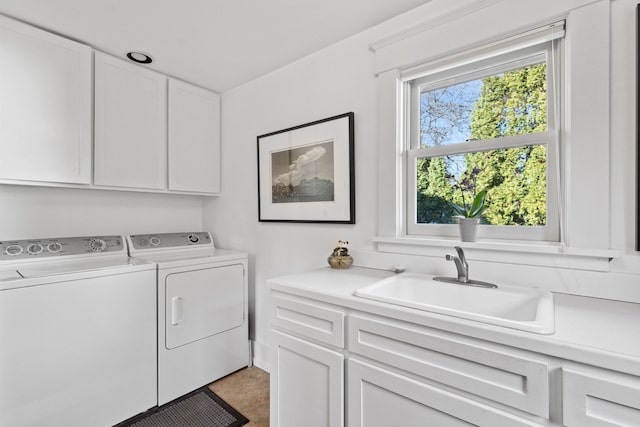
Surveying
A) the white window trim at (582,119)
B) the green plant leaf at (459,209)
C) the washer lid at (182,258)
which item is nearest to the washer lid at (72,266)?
the washer lid at (182,258)

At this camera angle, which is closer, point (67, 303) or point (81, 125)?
point (67, 303)

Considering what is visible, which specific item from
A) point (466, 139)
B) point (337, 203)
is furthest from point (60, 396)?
point (466, 139)

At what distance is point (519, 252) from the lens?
4.40 ft

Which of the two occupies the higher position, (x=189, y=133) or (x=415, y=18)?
(x=415, y=18)

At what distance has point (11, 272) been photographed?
1641 millimetres

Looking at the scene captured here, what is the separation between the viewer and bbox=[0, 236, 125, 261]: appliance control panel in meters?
1.79

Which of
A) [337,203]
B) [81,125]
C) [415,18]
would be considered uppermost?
[415,18]

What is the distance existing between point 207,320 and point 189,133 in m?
1.51

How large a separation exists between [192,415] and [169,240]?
4.17 feet

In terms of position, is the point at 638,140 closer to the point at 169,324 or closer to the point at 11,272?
the point at 169,324

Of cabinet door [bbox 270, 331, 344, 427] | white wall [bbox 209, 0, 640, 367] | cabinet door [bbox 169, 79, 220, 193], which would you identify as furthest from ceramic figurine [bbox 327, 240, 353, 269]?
cabinet door [bbox 169, 79, 220, 193]

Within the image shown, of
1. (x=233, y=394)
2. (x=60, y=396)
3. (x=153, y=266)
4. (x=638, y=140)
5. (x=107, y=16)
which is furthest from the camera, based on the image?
(x=233, y=394)

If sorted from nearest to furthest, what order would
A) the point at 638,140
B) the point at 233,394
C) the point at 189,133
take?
1. the point at 638,140
2. the point at 233,394
3. the point at 189,133

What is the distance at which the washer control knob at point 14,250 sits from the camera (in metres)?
1.78
